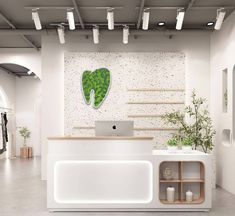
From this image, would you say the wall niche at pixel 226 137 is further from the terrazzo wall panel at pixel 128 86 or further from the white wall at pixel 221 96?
the terrazzo wall panel at pixel 128 86

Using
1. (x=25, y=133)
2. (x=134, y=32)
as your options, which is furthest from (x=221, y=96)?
(x=25, y=133)

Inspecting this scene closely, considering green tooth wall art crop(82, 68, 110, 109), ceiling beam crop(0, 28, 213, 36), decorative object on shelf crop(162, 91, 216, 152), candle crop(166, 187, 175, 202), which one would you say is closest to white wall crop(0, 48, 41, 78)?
ceiling beam crop(0, 28, 213, 36)

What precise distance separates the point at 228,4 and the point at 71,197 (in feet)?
15.8

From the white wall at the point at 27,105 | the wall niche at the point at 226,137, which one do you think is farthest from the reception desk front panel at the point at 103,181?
the white wall at the point at 27,105

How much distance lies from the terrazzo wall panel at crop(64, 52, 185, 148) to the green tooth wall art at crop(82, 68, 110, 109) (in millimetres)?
101

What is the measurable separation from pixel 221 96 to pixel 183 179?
2.93m

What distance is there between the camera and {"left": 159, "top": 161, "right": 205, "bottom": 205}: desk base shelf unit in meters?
6.76

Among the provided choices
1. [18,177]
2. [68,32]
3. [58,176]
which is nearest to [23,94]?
[18,177]

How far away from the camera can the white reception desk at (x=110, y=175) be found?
6.58m

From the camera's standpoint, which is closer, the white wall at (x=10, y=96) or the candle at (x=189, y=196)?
the candle at (x=189, y=196)

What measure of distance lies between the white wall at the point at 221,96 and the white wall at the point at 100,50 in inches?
12.5

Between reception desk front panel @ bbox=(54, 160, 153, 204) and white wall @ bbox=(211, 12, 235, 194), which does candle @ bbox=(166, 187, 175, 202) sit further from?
white wall @ bbox=(211, 12, 235, 194)

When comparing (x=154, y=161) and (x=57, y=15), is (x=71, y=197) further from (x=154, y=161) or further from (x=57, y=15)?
(x=57, y=15)

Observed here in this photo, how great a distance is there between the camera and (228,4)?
787 centimetres
